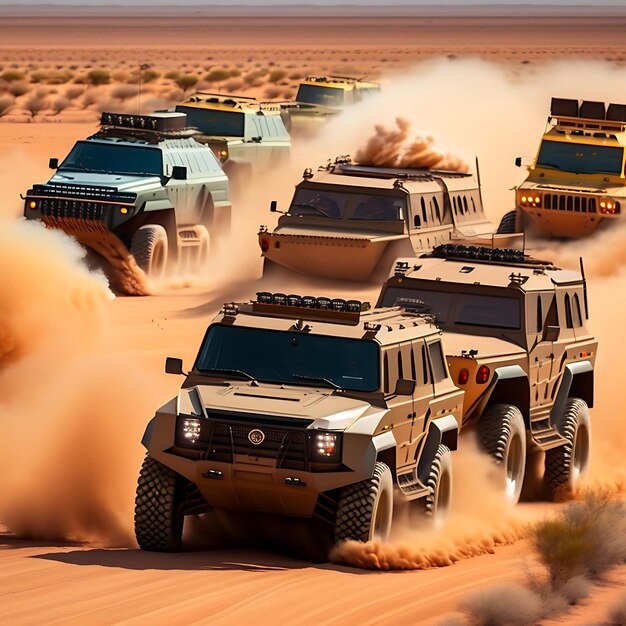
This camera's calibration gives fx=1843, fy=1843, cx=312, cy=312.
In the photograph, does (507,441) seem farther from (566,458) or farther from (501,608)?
(501,608)

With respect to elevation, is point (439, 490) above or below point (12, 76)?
above

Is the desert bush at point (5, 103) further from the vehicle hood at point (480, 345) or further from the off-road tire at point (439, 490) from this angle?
the off-road tire at point (439, 490)

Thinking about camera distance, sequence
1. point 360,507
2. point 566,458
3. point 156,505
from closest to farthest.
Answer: point 360,507 → point 156,505 → point 566,458

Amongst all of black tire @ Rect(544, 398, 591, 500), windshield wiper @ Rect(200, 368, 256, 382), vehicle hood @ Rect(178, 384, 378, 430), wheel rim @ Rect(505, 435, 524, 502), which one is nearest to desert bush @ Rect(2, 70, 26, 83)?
black tire @ Rect(544, 398, 591, 500)

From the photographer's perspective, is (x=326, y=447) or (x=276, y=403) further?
(x=276, y=403)

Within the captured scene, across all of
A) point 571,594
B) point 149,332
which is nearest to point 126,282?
point 149,332

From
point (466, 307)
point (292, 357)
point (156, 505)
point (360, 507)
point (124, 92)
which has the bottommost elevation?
point (124, 92)

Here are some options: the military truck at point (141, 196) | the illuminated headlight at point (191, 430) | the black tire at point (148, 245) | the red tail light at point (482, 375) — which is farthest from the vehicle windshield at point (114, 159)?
the illuminated headlight at point (191, 430)

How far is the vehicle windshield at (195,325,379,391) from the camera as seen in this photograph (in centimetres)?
1208

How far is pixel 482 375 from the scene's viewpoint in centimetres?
1412

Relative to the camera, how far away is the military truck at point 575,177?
29.0 m

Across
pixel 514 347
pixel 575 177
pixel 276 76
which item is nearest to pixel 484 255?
pixel 514 347

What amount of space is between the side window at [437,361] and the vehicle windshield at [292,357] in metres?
1.04

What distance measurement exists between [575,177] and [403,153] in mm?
3120
